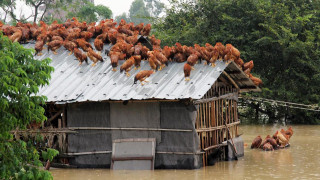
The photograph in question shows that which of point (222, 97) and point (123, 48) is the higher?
point (123, 48)

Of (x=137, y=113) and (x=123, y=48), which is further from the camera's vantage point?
(x=123, y=48)

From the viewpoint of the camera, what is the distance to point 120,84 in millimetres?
14242

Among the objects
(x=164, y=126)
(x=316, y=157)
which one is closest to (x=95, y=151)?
(x=164, y=126)

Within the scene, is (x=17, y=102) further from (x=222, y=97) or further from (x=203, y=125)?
(x=222, y=97)

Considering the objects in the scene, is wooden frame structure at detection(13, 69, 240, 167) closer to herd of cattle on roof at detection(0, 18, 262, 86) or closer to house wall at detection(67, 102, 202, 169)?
house wall at detection(67, 102, 202, 169)

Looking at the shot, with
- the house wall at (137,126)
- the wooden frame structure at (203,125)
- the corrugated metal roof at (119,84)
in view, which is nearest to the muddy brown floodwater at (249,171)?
the house wall at (137,126)

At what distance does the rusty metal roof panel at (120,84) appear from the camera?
43.8ft

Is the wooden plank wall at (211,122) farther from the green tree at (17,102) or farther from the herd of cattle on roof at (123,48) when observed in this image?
the green tree at (17,102)

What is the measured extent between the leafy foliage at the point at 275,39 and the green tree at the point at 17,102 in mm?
18743

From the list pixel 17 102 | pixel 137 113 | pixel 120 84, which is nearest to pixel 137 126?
pixel 137 113

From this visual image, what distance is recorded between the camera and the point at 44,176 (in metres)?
7.71

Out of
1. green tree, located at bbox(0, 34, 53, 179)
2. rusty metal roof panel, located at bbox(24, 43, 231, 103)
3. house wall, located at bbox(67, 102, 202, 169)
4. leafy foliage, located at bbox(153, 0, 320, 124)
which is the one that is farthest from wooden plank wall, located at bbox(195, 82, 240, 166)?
leafy foliage, located at bbox(153, 0, 320, 124)

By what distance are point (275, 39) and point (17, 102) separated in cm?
1986

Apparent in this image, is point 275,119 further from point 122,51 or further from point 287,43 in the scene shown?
point 122,51
